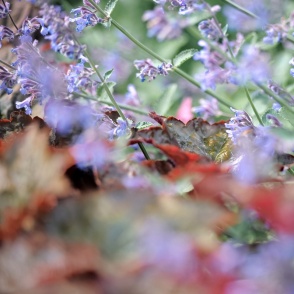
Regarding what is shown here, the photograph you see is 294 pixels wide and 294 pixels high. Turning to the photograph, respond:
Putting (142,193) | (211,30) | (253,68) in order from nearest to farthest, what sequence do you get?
(142,193), (253,68), (211,30)

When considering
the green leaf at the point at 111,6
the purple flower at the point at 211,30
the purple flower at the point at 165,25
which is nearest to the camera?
the purple flower at the point at 165,25

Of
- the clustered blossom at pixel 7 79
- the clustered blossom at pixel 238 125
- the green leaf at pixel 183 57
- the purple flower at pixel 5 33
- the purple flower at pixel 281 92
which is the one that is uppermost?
the purple flower at pixel 281 92

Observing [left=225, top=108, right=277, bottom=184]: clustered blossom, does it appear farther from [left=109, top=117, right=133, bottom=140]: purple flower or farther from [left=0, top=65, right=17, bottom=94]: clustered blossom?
[left=0, top=65, right=17, bottom=94]: clustered blossom

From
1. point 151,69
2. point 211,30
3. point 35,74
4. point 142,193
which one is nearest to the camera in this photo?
point 142,193

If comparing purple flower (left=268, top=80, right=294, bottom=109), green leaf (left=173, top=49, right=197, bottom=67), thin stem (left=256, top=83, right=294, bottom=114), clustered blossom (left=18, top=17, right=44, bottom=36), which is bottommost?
clustered blossom (left=18, top=17, right=44, bottom=36)

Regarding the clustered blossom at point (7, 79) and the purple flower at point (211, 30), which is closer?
the purple flower at point (211, 30)

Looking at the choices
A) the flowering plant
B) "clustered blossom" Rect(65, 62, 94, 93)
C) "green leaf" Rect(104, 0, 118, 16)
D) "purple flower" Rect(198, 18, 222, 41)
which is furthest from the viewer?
"green leaf" Rect(104, 0, 118, 16)

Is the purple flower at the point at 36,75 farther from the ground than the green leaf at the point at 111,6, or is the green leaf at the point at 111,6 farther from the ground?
the green leaf at the point at 111,6

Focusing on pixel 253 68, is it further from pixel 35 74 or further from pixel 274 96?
pixel 35 74

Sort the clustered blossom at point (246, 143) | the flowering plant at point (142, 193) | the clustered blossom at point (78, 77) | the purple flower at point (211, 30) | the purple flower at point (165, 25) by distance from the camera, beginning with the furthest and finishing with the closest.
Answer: the clustered blossom at point (78, 77) → the purple flower at point (211, 30) → the purple flower at point (165, 25) → the clustered blossom at point (246, 143) → the flowering plant at point (142, 193)

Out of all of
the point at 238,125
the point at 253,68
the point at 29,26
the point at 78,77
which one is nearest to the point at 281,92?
the point at 238,125

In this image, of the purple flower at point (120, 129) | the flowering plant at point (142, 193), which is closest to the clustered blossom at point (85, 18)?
the flowering plant at point (142, 193)

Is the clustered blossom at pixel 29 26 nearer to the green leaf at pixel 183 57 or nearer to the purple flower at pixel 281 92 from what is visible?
the green leaf at pixel 183 57

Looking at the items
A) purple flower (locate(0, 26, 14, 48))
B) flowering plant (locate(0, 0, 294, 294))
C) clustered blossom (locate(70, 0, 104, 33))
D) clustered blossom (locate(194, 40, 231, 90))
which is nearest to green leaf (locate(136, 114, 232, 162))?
flowering plant (locate(0, 0, 294, 294))
